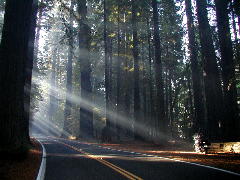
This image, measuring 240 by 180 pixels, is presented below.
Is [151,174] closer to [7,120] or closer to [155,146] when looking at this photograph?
[7,120]

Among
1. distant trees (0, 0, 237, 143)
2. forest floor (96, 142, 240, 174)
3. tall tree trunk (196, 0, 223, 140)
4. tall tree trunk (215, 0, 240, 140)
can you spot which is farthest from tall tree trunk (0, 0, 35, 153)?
tall tree trunk (196, 0, 223, 140)

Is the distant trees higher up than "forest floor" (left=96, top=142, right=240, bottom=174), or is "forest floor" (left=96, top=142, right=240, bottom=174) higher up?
the distant trees

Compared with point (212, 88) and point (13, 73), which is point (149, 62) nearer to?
point (212, 88)

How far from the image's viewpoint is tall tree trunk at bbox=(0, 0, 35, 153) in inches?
443

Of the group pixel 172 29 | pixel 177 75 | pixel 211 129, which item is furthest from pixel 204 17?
pixel 177 75

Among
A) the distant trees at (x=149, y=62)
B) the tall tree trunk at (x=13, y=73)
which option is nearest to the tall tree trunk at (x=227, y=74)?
the distant trees at (x=149, y=62)

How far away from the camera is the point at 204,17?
2016 centimetres

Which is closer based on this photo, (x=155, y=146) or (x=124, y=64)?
(x=155, y=146)

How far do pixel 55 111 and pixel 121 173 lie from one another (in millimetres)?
62374

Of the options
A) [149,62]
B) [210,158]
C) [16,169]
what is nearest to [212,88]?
[210,158]

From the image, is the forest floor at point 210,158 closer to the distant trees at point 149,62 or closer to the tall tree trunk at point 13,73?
the distant trees at point 149,62

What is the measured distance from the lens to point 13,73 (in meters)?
11.7

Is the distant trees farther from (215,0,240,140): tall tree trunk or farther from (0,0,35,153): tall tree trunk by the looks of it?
(0,0,35,153): tall tree trunk

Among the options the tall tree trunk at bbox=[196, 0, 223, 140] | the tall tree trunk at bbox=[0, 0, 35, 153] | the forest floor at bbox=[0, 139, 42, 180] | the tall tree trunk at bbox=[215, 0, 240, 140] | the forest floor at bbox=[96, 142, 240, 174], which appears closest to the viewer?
the forest floor at bbox=[0, 139, 42, 180]
